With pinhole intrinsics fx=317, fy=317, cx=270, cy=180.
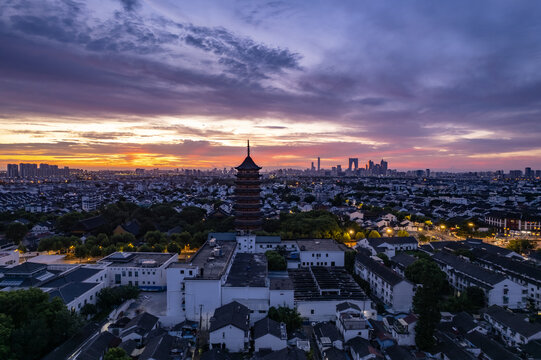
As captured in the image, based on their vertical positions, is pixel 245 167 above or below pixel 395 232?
above

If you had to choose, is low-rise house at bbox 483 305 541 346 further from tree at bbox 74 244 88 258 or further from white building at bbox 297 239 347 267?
tree at bbox 74 244 88 258

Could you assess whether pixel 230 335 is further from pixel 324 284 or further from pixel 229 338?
pixel 324 284

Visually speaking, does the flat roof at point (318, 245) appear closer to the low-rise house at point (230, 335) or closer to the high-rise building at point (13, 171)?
the low-rise house at point (230, 335)

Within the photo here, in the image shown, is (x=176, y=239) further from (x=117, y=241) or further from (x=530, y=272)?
(x=530, y=272)

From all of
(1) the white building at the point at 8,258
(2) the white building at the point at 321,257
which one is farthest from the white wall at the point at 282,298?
(1) the white building at the point at 8,258

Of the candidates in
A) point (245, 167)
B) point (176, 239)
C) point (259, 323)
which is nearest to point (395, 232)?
point (245, 167)

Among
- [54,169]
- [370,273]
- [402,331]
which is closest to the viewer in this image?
[402,331]
